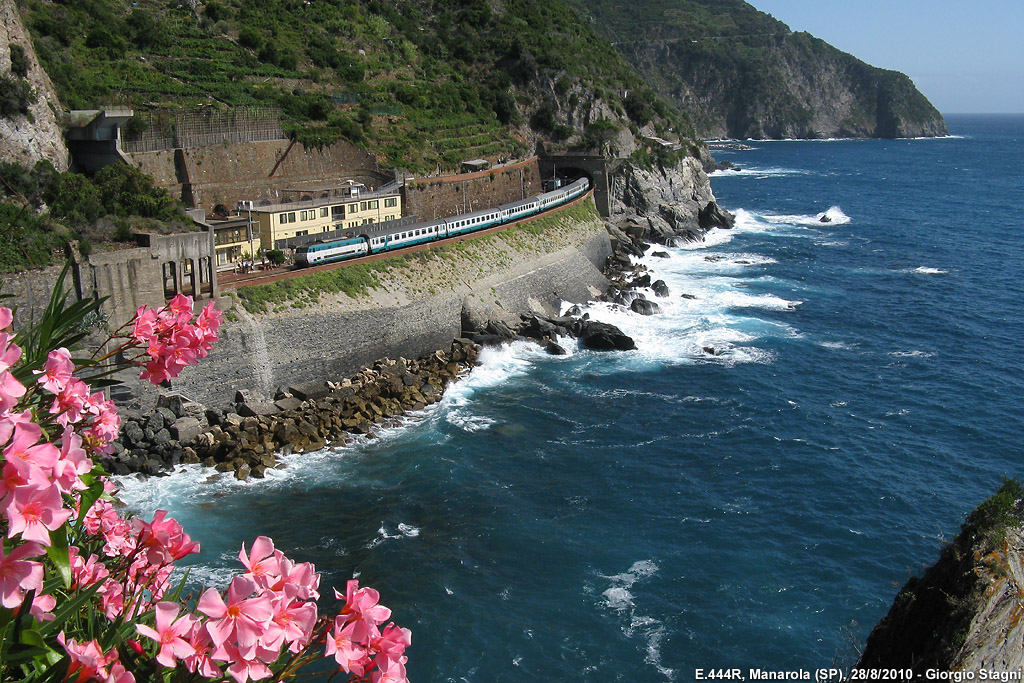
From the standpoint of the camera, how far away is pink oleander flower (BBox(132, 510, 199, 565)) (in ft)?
21.5

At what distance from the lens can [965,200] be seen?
373 feet

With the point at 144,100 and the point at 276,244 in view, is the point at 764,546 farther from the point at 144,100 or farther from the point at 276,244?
the point at 144,100

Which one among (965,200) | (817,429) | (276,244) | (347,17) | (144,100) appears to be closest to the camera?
(817,429)

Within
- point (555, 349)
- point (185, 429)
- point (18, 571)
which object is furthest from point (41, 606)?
point (555, 349)

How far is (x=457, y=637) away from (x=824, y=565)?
12.8 metres

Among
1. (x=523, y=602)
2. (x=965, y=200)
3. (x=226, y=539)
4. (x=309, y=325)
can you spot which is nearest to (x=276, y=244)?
(x=309, y=325)

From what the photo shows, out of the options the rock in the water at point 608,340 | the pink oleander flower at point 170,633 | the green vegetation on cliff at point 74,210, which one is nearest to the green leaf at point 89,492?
the pink oleander flower at point 170,633

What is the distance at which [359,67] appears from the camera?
260 ft

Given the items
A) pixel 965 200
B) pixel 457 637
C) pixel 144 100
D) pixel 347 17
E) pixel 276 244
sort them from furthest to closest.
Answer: pixel 965 200 < pixel 347 17 < pixel 144 100 < pixel 276 244 < pixel 457 637

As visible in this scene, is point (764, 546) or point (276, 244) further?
point (276, 244)

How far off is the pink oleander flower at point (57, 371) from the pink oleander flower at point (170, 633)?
2.03 meters

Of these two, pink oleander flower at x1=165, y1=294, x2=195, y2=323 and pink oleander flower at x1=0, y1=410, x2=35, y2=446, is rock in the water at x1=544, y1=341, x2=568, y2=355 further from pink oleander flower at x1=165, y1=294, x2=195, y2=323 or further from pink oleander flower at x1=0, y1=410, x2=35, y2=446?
pink oleander flower at x1=0, y1=410, x2=35, y2=446

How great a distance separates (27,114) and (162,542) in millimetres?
45999

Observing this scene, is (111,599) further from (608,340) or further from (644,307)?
(644,307)
